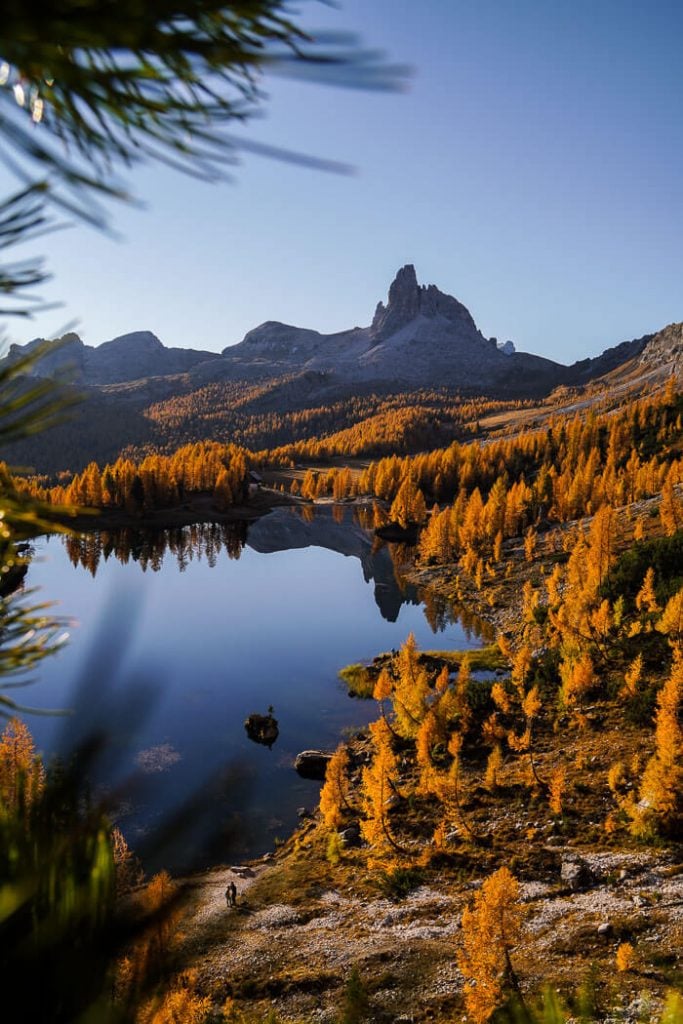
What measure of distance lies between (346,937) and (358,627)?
4750 cm

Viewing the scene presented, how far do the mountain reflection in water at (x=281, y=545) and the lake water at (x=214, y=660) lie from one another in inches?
19.8

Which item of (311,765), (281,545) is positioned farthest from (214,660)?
(281,545)

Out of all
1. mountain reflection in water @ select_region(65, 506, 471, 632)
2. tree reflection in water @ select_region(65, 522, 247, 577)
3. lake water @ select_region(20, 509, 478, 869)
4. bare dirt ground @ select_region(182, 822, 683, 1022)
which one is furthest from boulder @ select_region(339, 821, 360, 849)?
tree reflection in water @ select_region(65, 522, 247, 577)

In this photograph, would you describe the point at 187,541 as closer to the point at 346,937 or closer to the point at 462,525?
the point at 462,525

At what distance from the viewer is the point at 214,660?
58312mm

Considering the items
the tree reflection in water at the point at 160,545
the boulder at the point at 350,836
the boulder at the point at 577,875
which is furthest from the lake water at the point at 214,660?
the boulder at the point at 577,875

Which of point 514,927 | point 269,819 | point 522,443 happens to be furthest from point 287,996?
point 522,443

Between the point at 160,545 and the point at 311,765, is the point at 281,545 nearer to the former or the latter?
the point at 160,545

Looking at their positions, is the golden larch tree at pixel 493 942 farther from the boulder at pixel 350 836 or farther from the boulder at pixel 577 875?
the boulder at pixel 350 836

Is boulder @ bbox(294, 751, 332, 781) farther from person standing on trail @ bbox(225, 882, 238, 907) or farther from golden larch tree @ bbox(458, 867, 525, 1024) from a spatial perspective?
golden larch tree @ bbox(458, 867, 525, 1024)

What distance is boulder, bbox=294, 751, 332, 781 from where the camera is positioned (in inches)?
1517

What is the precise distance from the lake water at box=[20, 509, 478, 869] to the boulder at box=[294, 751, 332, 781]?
598 millimetres

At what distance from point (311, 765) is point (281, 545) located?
7648cm

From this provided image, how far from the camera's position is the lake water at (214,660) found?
174 cm
